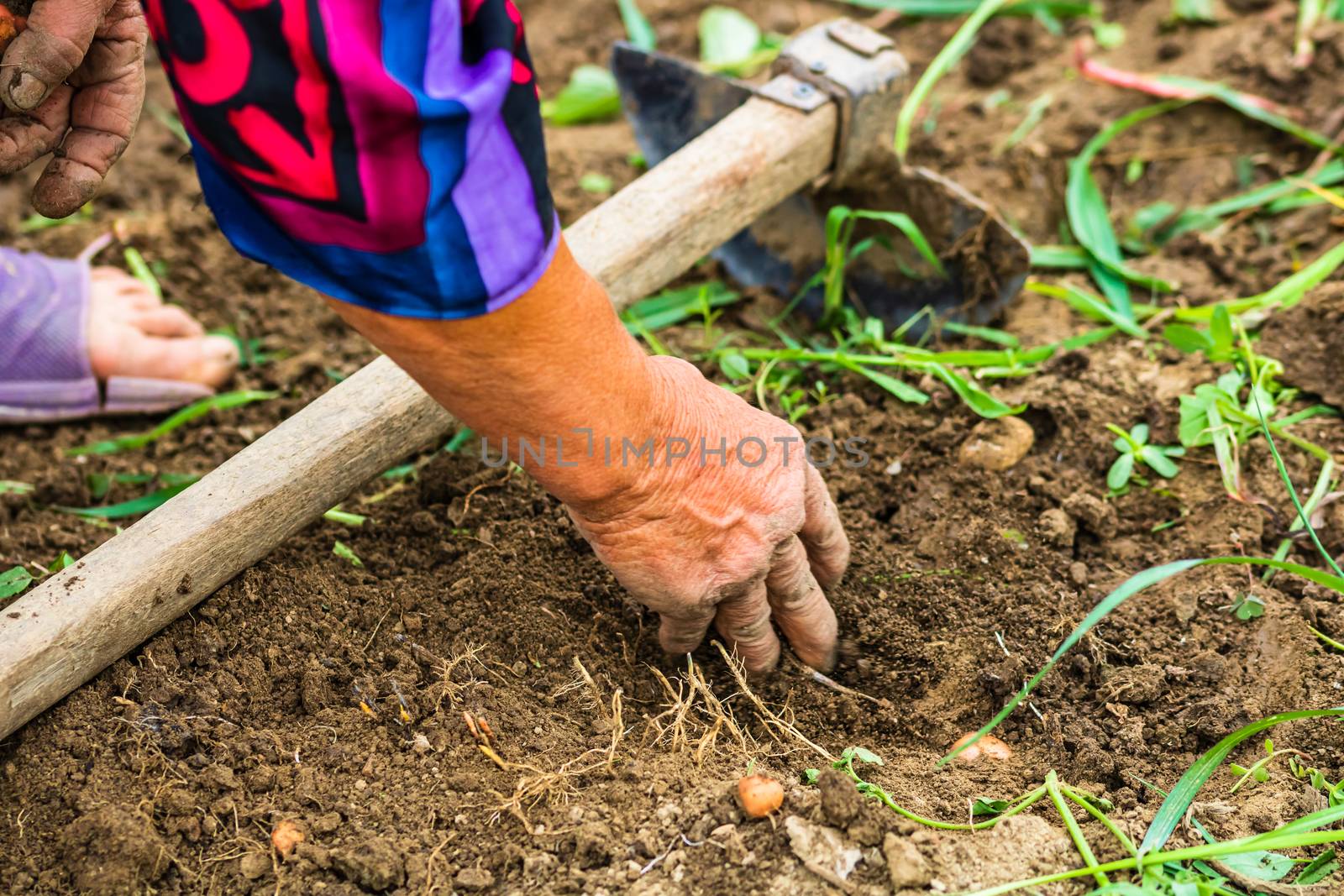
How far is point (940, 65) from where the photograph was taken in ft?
11.0

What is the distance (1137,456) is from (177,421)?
6.97 ft

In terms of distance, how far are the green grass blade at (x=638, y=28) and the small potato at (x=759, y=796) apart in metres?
2.79

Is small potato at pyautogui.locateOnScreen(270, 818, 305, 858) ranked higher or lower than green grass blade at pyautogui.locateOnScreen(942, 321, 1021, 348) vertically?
higher

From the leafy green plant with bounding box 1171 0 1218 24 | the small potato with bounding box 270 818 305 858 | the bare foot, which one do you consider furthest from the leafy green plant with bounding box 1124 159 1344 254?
the small potato with bounding box 270 818 305 858

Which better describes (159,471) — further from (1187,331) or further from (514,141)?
(1187,331)

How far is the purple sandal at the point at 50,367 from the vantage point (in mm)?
2750

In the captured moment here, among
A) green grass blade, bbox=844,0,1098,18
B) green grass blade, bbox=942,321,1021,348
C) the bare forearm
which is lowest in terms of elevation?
green grass blade, bbox=942,321,1021,348

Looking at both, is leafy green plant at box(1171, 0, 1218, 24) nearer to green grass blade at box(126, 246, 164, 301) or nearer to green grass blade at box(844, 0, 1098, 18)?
green grass blade at box(844, 0, 1098, 18)

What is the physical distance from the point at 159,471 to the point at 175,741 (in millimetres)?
1033

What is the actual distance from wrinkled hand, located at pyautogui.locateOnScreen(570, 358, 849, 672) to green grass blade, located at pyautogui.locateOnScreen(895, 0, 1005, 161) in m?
1.54

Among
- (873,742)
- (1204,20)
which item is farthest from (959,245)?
(1204,20)

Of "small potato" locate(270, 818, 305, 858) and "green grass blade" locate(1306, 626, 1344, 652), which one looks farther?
"green grass blade" locate(1306, 626, 1344, 652)

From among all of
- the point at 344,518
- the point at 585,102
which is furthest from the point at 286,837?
the point at 585,102

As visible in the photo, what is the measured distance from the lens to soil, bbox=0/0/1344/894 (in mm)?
1633
